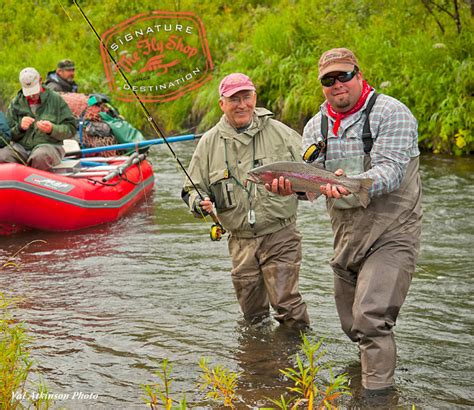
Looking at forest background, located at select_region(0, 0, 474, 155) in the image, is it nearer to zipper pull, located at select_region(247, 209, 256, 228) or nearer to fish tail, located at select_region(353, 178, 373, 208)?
zipper pull, located at select_region(247, 209, 256, 228)

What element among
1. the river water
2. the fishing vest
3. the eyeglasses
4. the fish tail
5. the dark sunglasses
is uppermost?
the dark sunglasses

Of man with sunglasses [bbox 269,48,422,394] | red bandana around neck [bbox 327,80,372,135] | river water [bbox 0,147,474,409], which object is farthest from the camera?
river water [bbox 0,147,474,409]

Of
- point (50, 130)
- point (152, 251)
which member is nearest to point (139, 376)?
point (152, 251)

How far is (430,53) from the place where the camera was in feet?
50.1

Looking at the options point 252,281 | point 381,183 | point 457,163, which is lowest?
point 457,163

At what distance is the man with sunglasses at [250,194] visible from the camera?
5.89 m

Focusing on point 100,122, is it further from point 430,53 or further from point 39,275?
point 430,53

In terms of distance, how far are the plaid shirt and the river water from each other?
4.24 ft

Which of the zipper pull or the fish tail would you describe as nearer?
the fish tail

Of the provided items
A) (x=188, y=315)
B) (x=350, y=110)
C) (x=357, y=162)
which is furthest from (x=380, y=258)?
(x=188, y=315)

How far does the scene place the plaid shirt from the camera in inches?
183

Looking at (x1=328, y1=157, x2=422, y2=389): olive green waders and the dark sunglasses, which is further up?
the dark sunglasses

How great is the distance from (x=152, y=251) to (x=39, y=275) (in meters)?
1.44

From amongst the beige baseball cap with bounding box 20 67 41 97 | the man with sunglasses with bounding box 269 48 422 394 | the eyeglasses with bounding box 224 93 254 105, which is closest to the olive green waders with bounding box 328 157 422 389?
the man with sunglasses with bounding box 269 48 422 394
